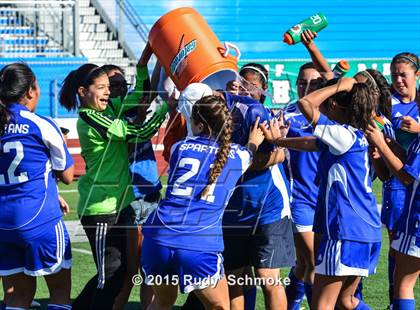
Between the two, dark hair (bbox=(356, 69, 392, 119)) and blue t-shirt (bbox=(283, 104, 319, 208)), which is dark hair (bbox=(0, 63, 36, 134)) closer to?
blue t-shirt (bbox=(283, 104, 319, 208))

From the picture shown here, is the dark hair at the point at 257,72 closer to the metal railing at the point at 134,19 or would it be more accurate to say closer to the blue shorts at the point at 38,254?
the blue shorts at the point at 38,254

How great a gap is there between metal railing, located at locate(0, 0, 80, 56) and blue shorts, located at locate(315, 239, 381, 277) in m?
14.8

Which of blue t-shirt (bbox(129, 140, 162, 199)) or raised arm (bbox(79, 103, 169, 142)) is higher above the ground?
raised arm (bbox(79, 103, 169, 142))

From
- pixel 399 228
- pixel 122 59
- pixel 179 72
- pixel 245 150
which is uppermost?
pixel 122 59

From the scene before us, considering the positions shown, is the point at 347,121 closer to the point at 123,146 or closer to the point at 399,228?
the point at 399,228

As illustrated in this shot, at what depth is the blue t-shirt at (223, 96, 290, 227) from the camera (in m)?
5.48

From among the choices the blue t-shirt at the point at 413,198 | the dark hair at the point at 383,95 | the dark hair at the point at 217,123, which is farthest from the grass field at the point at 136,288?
the dark hair at the point at 217,123

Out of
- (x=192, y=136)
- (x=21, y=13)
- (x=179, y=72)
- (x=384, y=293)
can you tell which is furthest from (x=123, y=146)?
(x=21, y=13)

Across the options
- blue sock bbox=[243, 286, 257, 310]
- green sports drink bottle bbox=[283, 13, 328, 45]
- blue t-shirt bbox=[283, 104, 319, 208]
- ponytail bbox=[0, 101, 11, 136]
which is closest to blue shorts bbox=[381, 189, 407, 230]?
blue t-shirt bbox=[283, 104, 319, 208]

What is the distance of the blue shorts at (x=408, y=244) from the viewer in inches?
207

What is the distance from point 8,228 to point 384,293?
11.0 ft

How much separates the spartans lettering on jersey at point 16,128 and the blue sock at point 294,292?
7.88 feet

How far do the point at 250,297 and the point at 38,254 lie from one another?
1653 millimetres

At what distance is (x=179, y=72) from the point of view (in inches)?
222
